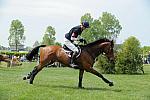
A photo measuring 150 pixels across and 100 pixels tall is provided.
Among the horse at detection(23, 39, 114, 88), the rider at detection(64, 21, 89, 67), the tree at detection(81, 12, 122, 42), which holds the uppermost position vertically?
the tree at detection(81, 12, 122, 42)

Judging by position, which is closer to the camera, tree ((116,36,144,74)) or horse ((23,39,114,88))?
horse ((23,39,114,88))

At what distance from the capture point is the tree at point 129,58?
989 inches

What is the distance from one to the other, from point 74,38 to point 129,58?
44.1 feet

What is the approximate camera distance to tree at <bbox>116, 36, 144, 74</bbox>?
2511 cm

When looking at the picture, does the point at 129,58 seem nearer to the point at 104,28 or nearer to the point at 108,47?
the point at 104,28

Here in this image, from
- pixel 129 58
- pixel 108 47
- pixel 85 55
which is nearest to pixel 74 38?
pixel 85 55

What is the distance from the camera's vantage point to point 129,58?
998 inches

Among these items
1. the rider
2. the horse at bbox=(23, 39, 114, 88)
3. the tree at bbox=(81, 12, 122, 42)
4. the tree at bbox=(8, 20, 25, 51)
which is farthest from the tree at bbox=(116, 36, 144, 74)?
the rider

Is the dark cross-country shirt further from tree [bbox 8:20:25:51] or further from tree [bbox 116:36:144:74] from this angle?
tree [bbox 116:36:144:74]

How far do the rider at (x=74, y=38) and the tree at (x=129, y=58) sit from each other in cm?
1267

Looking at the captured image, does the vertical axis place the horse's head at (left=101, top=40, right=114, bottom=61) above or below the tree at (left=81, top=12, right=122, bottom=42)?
Result: below

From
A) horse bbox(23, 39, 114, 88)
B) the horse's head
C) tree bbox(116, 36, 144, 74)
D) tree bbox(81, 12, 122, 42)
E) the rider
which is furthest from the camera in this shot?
tree bbox(116, 36, 144, 74)

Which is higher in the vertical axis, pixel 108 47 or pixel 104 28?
pixel 104 28

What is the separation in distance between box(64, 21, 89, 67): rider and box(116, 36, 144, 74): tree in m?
12.7
